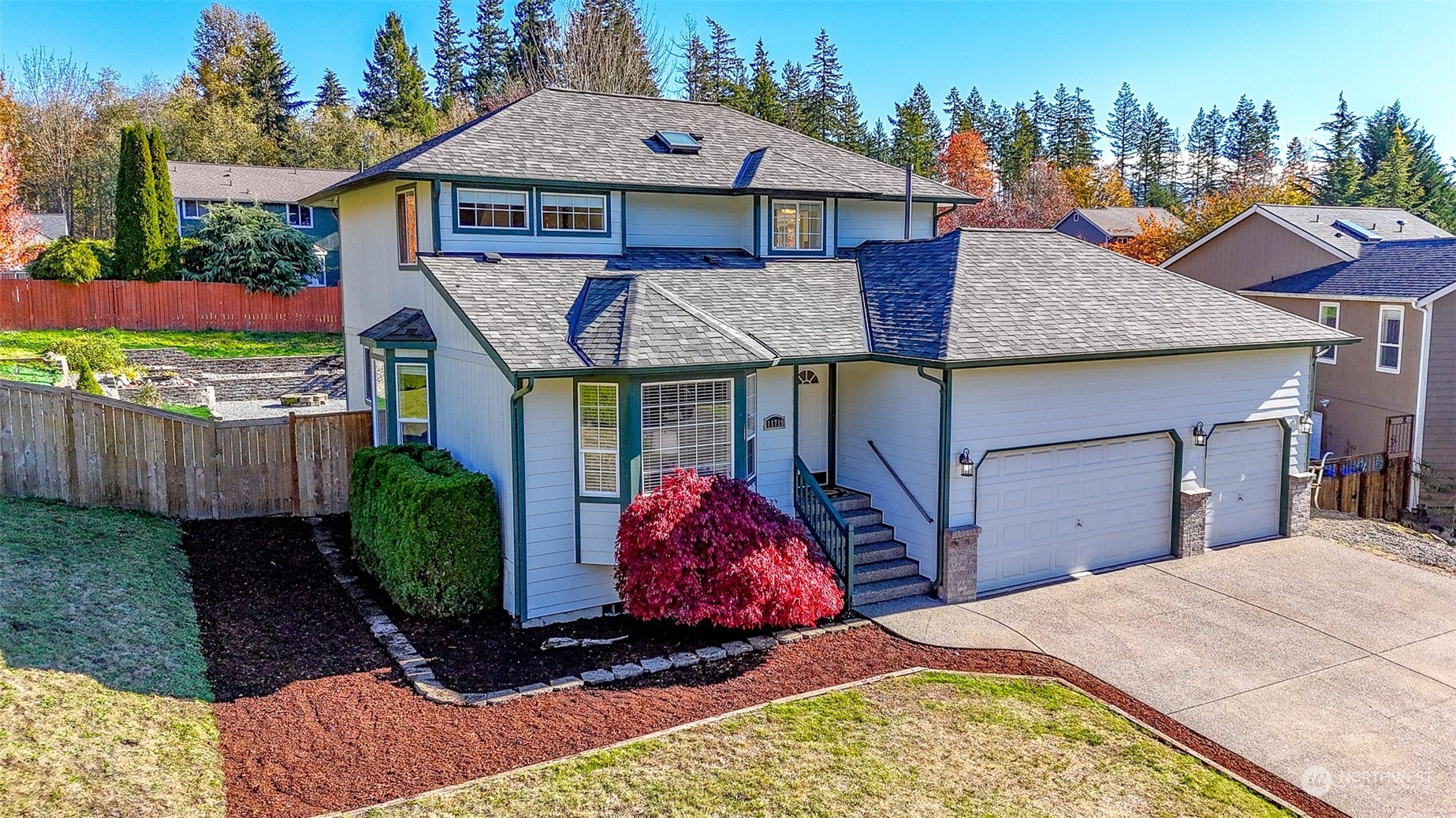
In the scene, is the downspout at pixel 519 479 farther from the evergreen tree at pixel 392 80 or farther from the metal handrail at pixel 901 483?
the evergreen tree at pixel 392 80

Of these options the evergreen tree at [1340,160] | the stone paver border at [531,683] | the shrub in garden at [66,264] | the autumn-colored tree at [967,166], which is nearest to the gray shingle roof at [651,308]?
the stone paver border at [531,683]

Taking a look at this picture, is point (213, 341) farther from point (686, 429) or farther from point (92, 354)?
point (686, 429)

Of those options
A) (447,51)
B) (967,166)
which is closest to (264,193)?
(447,51)

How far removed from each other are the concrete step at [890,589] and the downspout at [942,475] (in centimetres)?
24

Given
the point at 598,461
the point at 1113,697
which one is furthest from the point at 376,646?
the point at 1113,697

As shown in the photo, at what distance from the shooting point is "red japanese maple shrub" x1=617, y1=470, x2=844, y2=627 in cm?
988

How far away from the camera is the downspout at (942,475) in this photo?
11820 millimetres

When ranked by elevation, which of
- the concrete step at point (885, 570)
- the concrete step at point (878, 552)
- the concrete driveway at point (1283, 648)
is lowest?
the concrete driveway at point (1283, 648)

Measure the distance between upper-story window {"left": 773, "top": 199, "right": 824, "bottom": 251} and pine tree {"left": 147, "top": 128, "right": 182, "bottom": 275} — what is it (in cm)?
2939

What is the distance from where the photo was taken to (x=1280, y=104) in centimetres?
6969

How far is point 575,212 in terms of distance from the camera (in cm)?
1435

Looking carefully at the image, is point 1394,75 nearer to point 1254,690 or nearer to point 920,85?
point 1254,690

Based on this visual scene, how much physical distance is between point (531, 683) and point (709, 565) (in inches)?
87.3

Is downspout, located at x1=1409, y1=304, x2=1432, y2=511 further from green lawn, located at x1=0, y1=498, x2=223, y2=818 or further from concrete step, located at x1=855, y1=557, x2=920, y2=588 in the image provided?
green lawn, located at x1=0, y1=498, x2=223, y2=818
